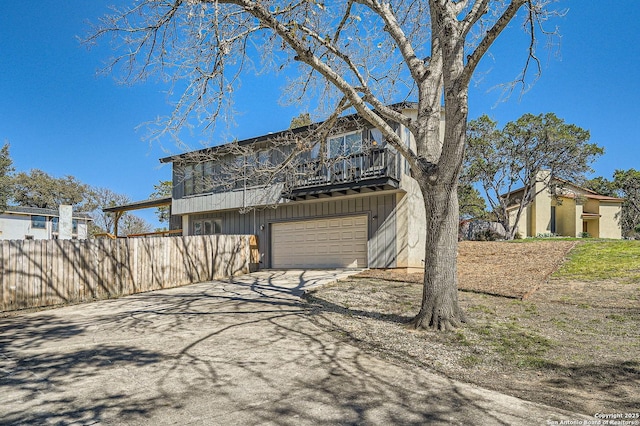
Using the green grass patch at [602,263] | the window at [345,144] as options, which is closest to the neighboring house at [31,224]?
the window at [345,144]

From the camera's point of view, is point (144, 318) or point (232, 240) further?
point (232, 240)

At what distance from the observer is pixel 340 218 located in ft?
47.2

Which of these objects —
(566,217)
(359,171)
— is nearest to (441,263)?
(359,171)

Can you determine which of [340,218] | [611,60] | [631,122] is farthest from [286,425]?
[631,122]

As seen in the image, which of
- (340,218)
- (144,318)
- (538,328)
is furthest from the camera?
(340,218)

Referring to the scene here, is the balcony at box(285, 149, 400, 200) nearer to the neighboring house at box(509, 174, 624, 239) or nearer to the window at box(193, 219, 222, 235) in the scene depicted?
the window at box(193, 219, 222, 235)

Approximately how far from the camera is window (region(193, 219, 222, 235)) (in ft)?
58.2

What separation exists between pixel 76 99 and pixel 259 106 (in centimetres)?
1306

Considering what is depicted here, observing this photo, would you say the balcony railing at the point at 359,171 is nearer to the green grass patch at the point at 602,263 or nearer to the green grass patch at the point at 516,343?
the green grass patch at the point at 602,263

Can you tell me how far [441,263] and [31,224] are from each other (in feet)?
142

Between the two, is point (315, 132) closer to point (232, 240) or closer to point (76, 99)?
point (232, 240)

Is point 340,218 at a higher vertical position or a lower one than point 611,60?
lower

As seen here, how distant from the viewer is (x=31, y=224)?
3647 cm

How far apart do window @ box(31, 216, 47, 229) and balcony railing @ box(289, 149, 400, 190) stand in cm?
3545
